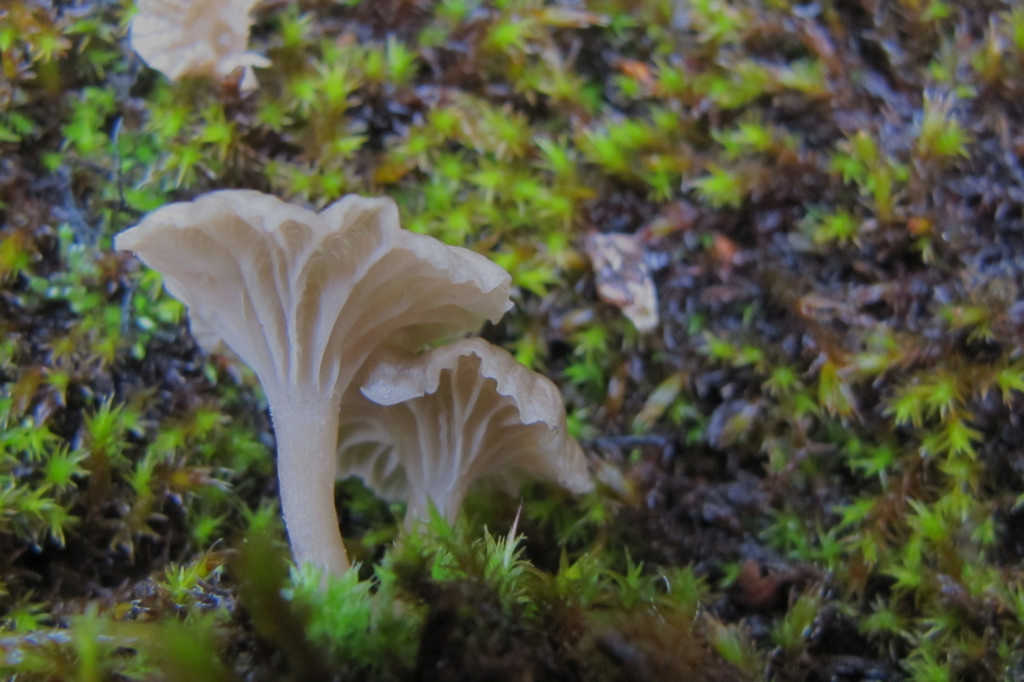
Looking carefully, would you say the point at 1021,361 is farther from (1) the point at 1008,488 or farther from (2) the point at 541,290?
(2) the point at 541,290

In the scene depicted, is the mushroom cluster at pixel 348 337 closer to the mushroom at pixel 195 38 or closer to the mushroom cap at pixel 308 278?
the mushroom cap at pixel 308 278

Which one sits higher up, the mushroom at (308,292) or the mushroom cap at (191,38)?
the mushroom cap at (191,38)

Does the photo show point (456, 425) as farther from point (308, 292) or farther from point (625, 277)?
point (625, 277)

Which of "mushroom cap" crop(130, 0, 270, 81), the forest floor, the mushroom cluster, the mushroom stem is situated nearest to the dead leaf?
the forest floor

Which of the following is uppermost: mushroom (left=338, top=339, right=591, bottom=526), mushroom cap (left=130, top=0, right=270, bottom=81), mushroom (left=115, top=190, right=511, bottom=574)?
mushroom cap (left=130, top=0, right=270, bottom=81)

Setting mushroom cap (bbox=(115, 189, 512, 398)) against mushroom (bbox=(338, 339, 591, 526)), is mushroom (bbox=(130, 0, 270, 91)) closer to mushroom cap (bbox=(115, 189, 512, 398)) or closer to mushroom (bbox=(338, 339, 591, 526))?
mushroom cap (bbox=(115, 189, 512, 398))

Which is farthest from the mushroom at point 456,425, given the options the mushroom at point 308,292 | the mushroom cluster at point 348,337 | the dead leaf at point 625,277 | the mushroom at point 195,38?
the mushroom at point 195,38
